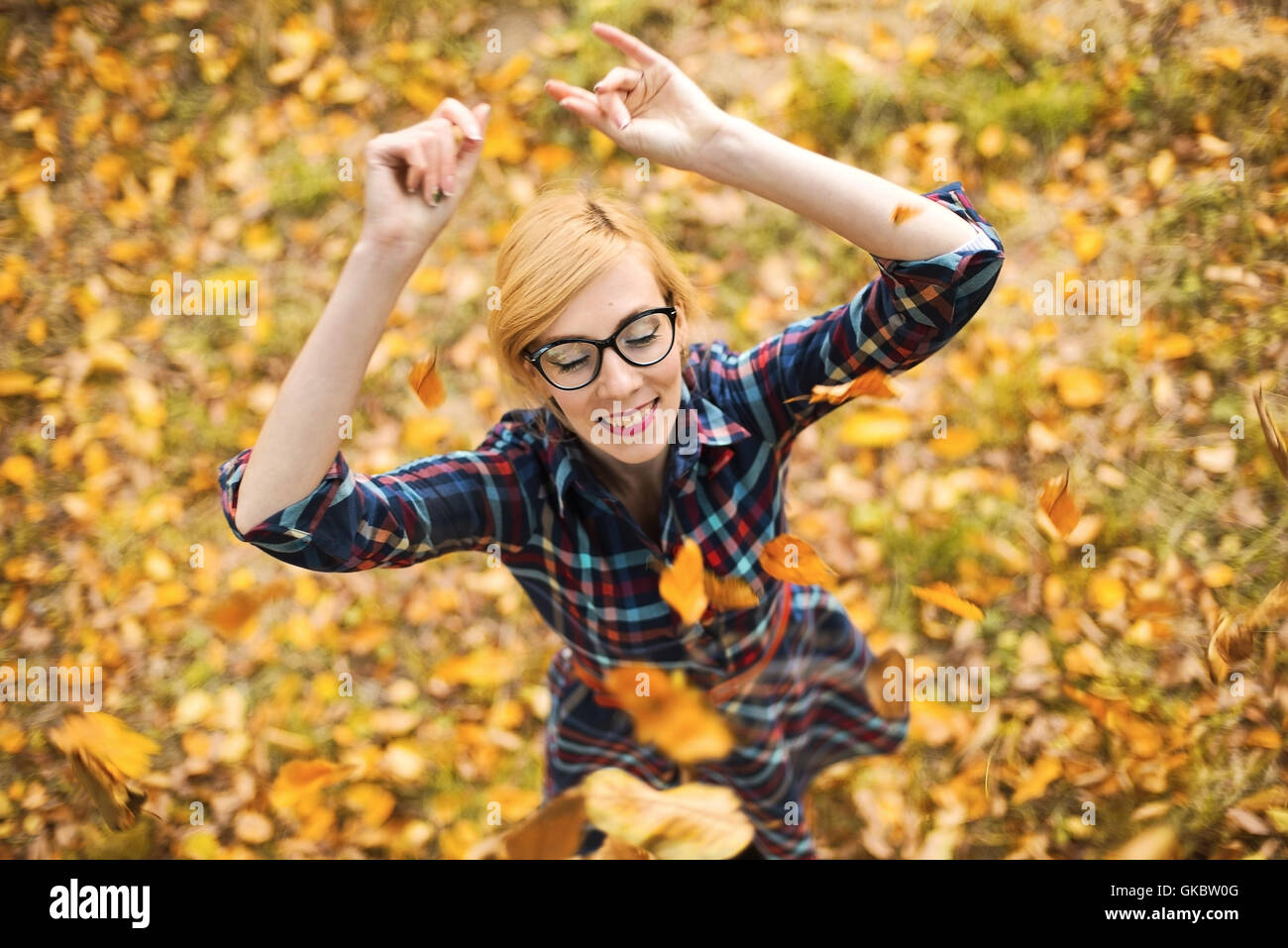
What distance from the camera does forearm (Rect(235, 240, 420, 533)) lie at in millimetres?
793

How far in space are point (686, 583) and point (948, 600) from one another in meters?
0.95

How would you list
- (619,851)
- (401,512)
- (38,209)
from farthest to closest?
1. (38,209)
2. (619,851)
3. (401,512)

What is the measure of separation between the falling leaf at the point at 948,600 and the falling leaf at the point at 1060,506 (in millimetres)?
247

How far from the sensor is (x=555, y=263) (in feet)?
3.05

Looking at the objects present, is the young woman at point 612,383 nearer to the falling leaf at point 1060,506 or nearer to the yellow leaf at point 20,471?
the falling leaf at point 1060,506

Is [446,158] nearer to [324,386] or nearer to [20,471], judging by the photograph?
[324,386]

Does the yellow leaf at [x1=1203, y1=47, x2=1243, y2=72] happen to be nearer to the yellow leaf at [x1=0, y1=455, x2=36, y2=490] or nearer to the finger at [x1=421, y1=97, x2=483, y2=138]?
the finger at [x1=421, y1=97, x2=483, y2=138]

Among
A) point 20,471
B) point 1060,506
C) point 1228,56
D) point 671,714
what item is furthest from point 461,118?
point 1228,56

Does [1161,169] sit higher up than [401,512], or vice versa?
[1161,169]

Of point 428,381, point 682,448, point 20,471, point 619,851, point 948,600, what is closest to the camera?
point 682,448

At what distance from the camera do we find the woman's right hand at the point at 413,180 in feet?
2.59

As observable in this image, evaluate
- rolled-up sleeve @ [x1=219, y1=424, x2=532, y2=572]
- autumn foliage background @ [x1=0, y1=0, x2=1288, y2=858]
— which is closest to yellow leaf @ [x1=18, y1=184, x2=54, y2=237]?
autumn foliage background @ [x1=0, y1=0, x2=1288, y2=858]
